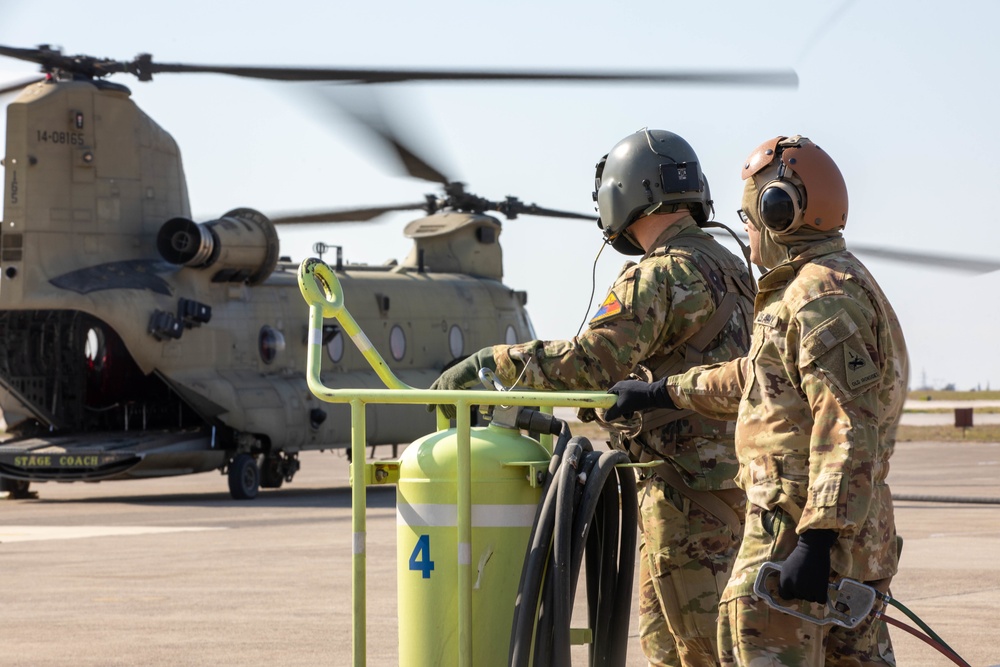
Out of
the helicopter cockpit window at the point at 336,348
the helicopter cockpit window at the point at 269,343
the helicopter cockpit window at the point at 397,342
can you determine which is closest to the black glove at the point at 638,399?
the helicopter cockpit window at the point at 269,343

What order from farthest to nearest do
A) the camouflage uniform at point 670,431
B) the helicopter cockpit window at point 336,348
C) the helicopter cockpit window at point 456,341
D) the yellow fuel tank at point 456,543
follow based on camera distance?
1. the helicopter cockpit window at point 456,341
2. the helicopter cockpit window at point 336,348
3. the camouflage uniform at point 670,431
4. the yellow fuel tank at point 456,543

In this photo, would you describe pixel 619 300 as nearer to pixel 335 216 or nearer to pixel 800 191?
pixel 800 191

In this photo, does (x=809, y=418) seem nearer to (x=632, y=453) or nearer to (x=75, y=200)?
(x=632, y=453)

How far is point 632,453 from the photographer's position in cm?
523

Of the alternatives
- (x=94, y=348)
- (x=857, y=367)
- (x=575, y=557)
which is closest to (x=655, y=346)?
(x=575, y=557)

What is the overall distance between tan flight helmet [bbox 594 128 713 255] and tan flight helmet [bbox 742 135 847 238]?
1069 millimetres

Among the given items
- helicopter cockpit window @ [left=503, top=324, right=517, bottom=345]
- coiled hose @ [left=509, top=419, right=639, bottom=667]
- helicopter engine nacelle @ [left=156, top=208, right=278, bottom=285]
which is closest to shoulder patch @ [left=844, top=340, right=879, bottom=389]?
coiled hose @ [left=509, top=419, right=639, bottom=667]

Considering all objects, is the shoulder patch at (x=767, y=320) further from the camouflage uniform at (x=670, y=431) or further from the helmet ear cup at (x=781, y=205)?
the camouflage uniform at (x=670, y=431)

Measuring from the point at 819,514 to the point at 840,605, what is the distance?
28cm

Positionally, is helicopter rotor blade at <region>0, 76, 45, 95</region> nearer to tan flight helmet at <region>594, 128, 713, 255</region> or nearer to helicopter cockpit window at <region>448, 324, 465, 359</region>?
helicopter cockpit window at <region>448, 324, 465, 359</region>

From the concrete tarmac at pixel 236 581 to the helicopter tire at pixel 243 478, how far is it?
0.33 meters

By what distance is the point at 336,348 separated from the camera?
21266mm

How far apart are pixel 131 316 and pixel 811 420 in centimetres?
1530

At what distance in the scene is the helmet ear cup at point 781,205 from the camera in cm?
418
